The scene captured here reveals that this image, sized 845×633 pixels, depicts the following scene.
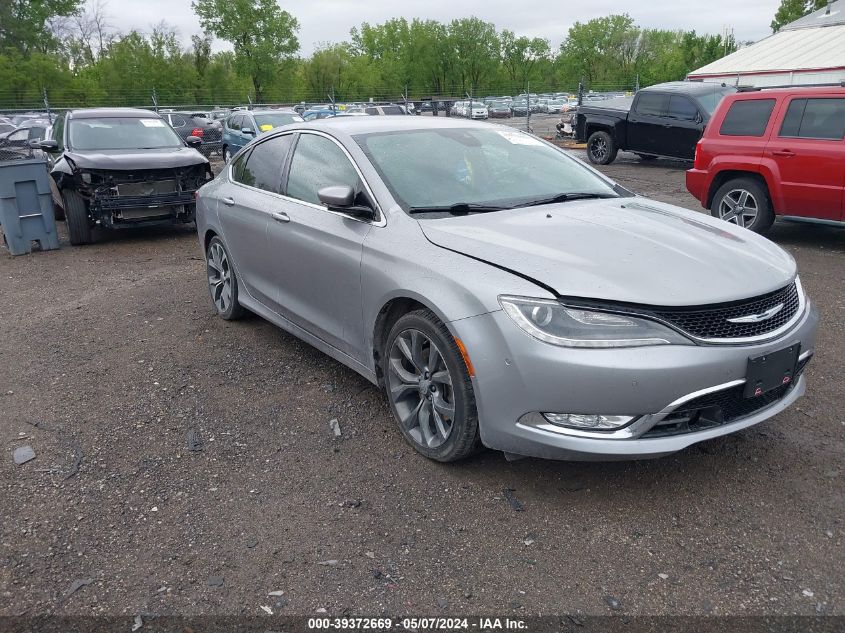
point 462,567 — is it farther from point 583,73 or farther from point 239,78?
point 583,73

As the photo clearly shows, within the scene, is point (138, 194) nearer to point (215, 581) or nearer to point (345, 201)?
point (345, 201)

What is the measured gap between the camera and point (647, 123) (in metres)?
16.4

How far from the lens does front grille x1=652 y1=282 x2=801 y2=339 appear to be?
112 inches

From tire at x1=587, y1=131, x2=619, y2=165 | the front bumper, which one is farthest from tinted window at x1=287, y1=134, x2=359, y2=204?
tire at x1=587, y1=131, x2=619, y2=165

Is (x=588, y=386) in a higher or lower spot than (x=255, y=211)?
lower

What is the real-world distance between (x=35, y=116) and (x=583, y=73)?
7270 cm

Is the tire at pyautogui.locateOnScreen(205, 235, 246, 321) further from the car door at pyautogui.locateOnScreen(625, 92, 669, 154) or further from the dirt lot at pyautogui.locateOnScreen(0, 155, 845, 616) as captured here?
the car door at pyautogui.locateOnScreen(625, 92, 669, 154)

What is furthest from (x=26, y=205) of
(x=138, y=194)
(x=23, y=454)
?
(x=23, y=454)

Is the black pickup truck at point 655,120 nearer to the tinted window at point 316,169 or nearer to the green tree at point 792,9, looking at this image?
the tinted window at point 316,169

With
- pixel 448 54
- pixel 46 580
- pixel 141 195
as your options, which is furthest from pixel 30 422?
pixel 448 54

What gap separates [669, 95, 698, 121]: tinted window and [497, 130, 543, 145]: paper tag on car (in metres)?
12.3

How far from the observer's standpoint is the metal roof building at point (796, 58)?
1023 inches

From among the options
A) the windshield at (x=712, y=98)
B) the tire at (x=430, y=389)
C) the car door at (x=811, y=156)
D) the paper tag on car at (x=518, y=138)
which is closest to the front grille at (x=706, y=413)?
the tire at (x=430, y=389)

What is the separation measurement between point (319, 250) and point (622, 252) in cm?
177
